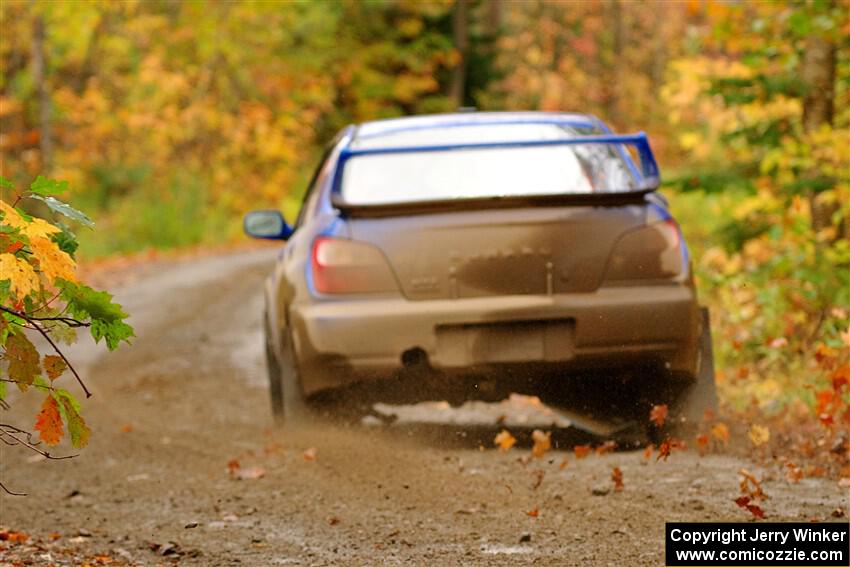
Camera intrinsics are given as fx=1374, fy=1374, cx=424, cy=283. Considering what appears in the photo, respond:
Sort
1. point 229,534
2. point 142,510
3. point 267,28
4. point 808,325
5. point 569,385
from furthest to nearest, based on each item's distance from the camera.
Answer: point 267,28, point 808,325, point 569,385, point 142,510, point 229,534

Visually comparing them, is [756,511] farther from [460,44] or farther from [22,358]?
[460,44]

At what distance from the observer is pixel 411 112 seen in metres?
39.9

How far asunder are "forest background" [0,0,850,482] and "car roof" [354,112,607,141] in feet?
5.69

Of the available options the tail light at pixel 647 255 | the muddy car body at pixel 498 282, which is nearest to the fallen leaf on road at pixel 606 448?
the muddy car body at pixel 498 282

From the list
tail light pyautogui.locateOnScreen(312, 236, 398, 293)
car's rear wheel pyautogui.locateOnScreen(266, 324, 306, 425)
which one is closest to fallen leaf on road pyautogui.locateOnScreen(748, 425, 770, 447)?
tail light pyautogui.locateOnScreen(312, 236, 398, 293)

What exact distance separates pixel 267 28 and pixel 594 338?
99.1 feet

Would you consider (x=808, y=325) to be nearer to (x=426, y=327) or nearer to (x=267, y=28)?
(x=426, y=327)

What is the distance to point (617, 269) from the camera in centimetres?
644

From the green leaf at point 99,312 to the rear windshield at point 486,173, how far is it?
2401 mm

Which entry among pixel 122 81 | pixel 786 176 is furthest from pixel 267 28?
pixel 786 176

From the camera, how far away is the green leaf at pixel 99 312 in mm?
4305

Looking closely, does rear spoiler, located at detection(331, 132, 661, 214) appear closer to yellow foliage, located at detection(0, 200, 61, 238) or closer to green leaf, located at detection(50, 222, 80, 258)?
green leaf, located at detection(50, 222, 80, 258)

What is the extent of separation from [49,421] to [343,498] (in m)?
1.92
